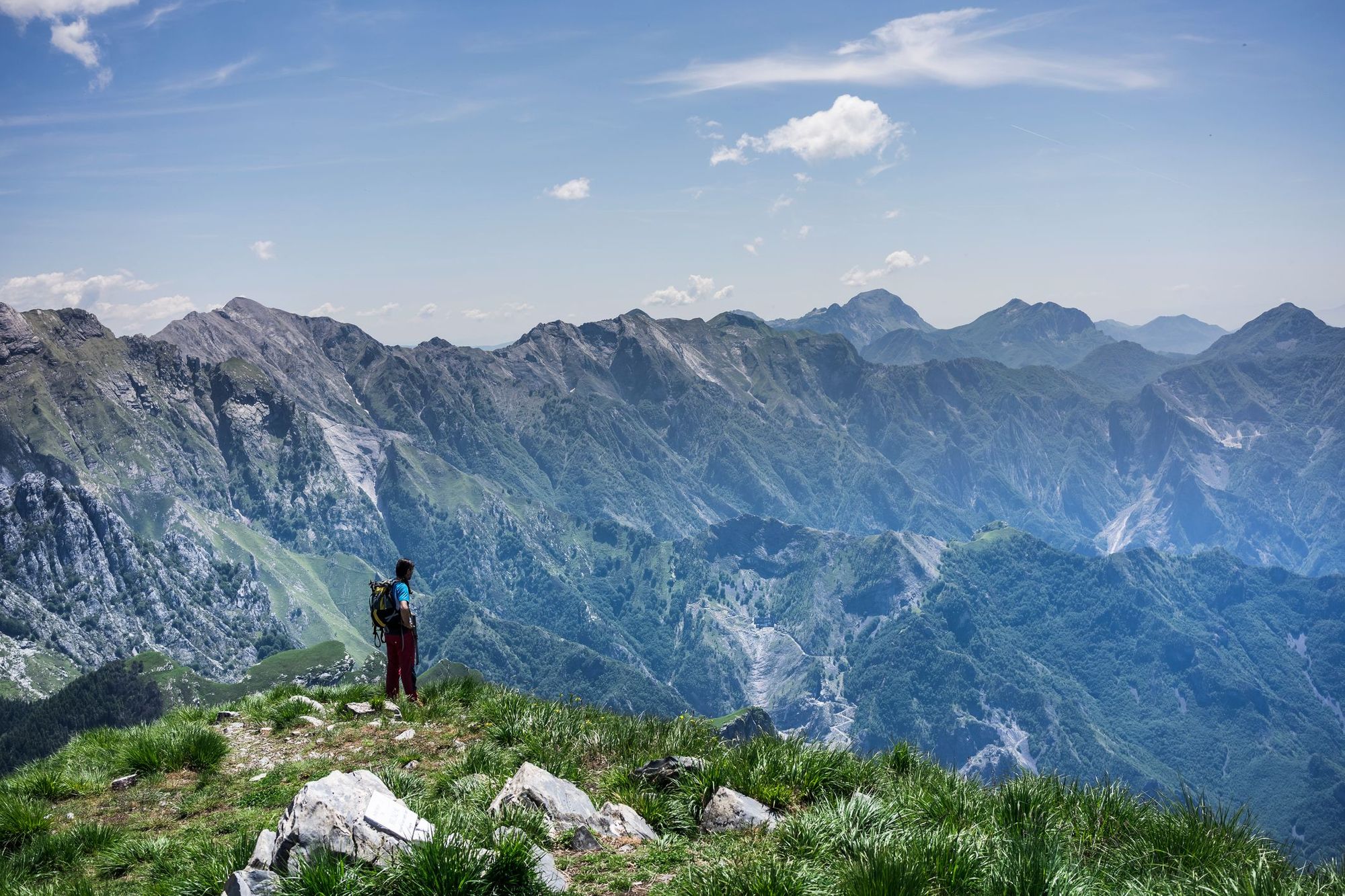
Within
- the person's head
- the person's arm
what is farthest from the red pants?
the person's head

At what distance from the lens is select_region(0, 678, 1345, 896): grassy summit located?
7.73 meters

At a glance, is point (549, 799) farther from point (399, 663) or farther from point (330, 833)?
point (399, 663)

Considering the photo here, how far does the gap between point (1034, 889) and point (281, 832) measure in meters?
7.63

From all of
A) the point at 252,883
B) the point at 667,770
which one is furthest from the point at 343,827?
the point at 667,770

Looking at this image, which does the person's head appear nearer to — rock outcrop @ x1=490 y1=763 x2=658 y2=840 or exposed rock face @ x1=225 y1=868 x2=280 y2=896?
rock outcrop @ x1=490 y1=763 x2=658 y2=840

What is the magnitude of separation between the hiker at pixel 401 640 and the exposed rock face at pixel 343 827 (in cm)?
1119

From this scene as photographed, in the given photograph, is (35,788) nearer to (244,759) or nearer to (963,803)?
(244,759)

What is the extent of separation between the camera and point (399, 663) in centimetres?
2002

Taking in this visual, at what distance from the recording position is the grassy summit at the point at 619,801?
25.3 ft

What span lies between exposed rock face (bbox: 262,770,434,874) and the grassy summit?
270 millimetres

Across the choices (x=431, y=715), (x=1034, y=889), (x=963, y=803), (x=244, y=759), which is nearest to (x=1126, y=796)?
(x=963, y=803)

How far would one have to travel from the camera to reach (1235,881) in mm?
7340

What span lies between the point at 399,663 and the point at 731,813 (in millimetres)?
12190

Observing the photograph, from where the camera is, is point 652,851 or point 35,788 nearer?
point 652,851
